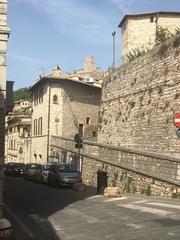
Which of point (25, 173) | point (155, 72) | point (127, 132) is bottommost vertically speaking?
point (25, 173)

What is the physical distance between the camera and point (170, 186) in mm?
22938

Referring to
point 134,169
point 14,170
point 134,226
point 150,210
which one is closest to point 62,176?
point 134,169

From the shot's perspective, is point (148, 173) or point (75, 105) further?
point (75, 105)

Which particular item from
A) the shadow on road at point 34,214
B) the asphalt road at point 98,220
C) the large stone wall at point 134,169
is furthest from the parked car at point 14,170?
the asphalt road at point 98,220

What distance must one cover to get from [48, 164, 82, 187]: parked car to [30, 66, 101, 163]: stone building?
Result: 63.2 ft

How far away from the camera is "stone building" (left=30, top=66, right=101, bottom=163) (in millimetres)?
55219

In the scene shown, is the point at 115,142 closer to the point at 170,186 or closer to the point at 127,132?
the point at 127,132

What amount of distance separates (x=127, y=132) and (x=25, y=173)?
48.6 ft

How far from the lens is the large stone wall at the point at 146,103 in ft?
89.6

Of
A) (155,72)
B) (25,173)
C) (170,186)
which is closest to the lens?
(170,186)

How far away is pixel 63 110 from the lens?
55312 millimetres

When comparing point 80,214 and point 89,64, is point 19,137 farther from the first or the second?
point 80,214

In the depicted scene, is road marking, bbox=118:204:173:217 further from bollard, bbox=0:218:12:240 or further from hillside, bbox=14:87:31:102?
hillside, bbox=14:87:31:102

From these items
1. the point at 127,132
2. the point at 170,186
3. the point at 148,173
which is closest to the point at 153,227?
the point at 170,186
